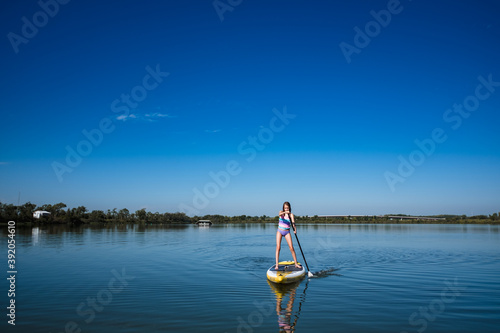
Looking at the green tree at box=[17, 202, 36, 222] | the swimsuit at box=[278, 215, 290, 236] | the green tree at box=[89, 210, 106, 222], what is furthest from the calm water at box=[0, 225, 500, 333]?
the green tree at box=[89, 210, 106, 222]

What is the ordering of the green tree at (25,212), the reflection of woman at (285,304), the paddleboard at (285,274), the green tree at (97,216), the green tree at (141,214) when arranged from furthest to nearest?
the green tree at (141,214), the green tree at (97,216), the green tree at (25,212), the paddleboard at (285,274), the reflection of woman at (285,304)

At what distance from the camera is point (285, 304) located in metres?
10.8

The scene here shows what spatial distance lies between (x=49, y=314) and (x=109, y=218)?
158 meters

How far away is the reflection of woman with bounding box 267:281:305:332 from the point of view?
8648 millimetres

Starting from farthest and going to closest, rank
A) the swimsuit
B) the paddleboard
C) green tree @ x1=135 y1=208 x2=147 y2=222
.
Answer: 1. green tree @ x1=135 y1=208 x2=147 y2=222
2. the swimsuit
3. the paddleboard

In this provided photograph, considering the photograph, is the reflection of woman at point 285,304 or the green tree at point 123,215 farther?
the green tree at point 123,215

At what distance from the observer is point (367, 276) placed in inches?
640

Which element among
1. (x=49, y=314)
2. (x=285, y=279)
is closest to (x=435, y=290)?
(x=285, y=279)

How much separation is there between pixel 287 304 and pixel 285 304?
66 millimetres

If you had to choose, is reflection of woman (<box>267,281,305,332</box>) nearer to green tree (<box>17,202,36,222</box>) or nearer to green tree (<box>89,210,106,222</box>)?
green tree (<box>17,202,36,222</box>)

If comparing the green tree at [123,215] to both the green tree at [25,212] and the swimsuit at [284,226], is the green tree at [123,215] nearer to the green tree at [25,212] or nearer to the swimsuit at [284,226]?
the green tree at [25,212]

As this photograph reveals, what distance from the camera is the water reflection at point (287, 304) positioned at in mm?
8734

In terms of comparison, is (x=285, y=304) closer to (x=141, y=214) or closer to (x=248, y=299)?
(x=248, y=299)

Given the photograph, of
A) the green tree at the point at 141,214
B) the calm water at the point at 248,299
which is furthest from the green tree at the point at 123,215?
the calm water at the point at 248,299
